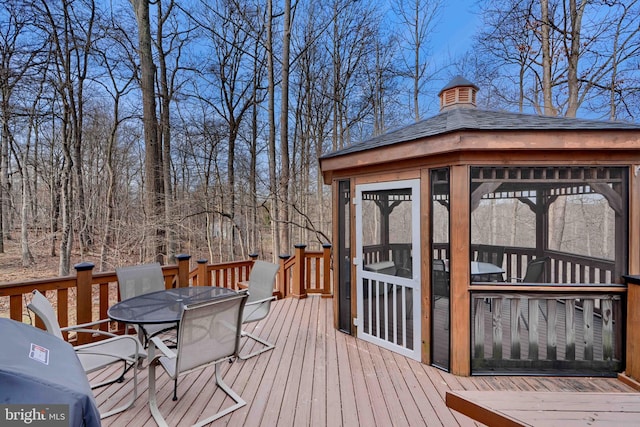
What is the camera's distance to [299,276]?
5.73m

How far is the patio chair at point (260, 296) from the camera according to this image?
355 centimetres

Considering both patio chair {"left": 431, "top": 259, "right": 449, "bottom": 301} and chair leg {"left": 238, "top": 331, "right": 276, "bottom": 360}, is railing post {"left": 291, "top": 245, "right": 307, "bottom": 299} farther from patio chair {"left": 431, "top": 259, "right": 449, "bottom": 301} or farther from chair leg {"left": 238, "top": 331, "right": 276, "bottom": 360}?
patio chair {"left": 431, "top": 259, "right": 449, "bottom": 301}

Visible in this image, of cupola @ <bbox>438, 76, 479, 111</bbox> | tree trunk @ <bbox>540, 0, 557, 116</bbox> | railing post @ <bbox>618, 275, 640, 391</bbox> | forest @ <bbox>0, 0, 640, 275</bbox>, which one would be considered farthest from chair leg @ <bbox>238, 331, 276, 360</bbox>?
tree trunk @ <bbox>540, 0, 557, 116</bbox>

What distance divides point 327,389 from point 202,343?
1215mm

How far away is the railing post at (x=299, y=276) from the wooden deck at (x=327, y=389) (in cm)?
198

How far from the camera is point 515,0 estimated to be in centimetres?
Result: 777

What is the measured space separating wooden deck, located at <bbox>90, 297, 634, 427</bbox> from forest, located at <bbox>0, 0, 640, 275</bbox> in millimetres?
4743

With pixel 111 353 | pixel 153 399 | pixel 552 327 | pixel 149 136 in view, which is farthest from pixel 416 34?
pixel 153 399

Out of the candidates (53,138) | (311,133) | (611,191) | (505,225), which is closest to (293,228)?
(311,133)

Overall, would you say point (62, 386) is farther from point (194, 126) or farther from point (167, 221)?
point (194, 126)

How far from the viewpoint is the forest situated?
7.50 metres

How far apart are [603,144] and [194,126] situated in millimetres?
11357

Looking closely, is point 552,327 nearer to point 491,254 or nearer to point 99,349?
point 491,254

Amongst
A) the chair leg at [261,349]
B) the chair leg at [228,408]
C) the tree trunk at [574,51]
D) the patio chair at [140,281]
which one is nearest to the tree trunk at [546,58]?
the tree trunk at [574,51]
